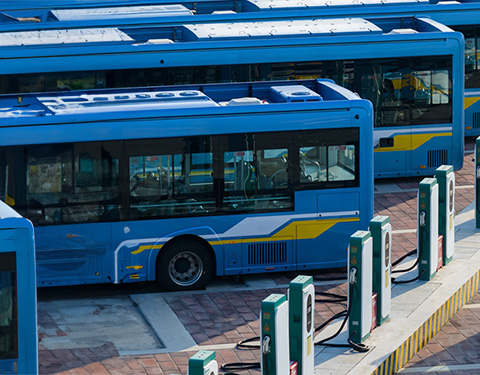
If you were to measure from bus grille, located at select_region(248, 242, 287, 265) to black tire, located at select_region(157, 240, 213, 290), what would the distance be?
2.01 ft

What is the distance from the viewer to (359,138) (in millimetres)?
16219

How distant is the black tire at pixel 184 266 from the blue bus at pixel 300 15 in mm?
8255

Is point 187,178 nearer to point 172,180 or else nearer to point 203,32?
point 172,180

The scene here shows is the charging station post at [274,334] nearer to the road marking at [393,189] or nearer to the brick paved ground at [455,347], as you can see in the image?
the brick paved ground at [455,347]

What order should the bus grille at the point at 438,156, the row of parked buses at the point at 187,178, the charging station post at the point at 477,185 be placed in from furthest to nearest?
the bus grille at the point at 438,156 < the charging station post at the point at 477,185 < the row of parked buses at the point at 187,178

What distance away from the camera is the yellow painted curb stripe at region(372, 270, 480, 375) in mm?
Result: 13006

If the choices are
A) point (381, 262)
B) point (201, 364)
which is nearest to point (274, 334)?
point (201, 364)

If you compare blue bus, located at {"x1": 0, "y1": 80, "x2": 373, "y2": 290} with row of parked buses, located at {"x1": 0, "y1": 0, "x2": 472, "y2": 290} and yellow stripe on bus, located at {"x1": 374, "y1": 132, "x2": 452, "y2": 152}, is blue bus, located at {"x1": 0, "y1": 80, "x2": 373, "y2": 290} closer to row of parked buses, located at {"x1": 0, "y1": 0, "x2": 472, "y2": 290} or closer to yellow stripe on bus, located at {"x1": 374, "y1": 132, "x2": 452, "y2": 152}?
row of parked buses, located at {"x1": 0, "y1": 0, "x2": 472, "y2": 290}

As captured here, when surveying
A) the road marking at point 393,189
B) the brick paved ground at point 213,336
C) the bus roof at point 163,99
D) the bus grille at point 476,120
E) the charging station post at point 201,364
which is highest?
the bus roof at point 163,99

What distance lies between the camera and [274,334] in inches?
431

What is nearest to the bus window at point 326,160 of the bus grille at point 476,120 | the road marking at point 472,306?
the road marking at point 472,306

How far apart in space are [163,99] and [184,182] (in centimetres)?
152

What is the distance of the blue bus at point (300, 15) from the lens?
23266 mm

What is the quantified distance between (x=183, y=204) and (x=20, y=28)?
26.3ft
